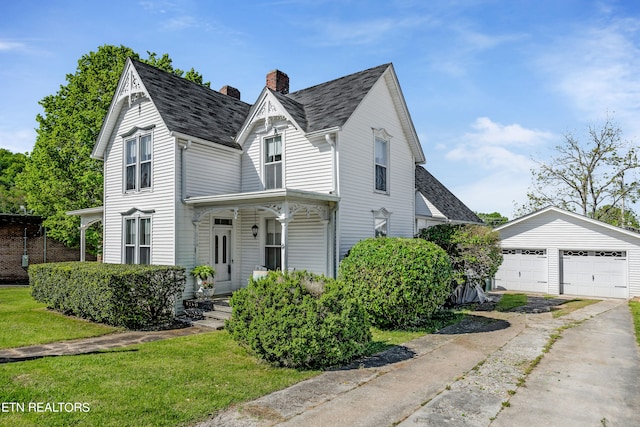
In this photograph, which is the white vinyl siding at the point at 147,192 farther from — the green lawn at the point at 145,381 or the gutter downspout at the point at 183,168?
the green lawn at the point at 145,381

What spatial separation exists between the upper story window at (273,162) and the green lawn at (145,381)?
610cm

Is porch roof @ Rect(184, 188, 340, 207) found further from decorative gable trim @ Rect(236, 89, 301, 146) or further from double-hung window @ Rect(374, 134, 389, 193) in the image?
decorative gable trim @ Rect(236, 89, 301, 146)

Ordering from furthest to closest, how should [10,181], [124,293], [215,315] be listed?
1. [10,181]
2. [215,315]
3. [124,293]

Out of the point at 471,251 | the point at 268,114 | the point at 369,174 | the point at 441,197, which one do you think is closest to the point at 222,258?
the point at 268,114

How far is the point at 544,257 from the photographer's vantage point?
2058 cm

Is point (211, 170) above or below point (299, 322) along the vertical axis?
above

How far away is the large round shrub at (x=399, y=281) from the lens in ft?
32.3

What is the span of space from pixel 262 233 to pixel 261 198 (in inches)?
120

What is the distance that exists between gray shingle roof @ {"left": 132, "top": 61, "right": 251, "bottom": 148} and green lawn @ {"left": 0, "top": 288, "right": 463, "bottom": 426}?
7.20 metres

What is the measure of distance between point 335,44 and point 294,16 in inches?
92.4

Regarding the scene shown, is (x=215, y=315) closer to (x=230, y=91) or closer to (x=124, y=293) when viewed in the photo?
(x=124, y=293)

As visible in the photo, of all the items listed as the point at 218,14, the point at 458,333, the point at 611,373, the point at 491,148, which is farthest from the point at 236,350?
the point at 491,148

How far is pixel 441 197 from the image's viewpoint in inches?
903

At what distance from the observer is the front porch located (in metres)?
11.3
